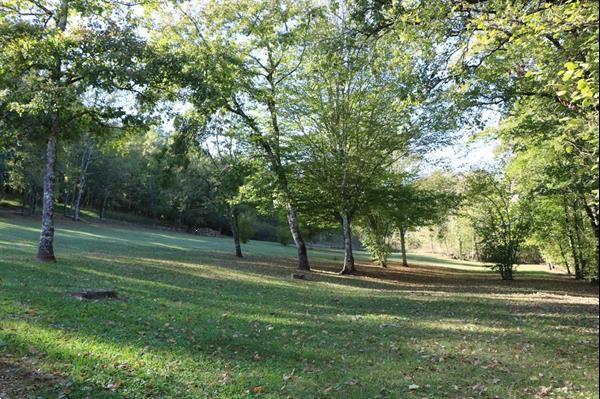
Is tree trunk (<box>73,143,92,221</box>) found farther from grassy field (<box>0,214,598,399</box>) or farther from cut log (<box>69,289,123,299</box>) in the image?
cut log (<box>69,289,123,299</box>)

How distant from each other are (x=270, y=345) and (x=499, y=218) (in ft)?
63.9

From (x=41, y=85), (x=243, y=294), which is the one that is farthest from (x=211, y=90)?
(x=243, y=294)

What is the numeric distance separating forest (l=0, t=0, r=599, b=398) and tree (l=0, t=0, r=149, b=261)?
68mm

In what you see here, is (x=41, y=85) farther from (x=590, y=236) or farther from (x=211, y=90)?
(x=590, y=236)

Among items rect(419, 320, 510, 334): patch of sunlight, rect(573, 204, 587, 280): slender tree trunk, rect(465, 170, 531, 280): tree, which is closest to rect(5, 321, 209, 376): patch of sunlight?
rect(419, 320, 510, 334): patch of sunlight

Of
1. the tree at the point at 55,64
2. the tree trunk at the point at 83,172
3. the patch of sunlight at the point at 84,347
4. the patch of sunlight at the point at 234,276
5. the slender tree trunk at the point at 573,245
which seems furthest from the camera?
the tree trunk at the point at 83,172

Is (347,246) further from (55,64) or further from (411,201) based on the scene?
(55,64)

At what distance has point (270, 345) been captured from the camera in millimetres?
7066

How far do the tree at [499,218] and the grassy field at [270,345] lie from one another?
10771mm

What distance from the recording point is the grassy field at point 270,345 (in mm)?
5145

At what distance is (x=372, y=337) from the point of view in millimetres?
8031

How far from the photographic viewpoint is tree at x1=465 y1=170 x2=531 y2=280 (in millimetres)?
22562

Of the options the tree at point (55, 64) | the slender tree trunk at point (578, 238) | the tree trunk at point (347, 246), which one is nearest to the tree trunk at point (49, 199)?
the tree at point (55, 64)

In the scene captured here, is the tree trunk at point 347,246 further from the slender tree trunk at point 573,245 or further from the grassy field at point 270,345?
the slender tree trunk at point 573,245
